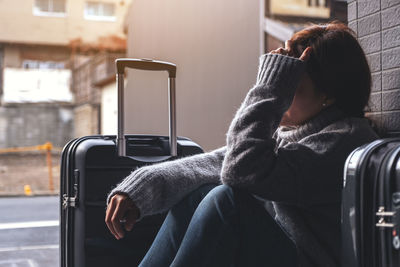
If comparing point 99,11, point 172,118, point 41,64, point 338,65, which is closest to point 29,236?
point 172,118

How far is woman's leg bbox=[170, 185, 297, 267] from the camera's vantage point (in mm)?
923

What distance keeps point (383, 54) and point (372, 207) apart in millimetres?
629

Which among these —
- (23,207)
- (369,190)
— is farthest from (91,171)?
(23,207)

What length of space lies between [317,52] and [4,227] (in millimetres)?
3529

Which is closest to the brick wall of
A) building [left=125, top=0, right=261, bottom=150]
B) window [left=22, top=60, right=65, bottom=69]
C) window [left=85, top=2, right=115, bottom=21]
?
building [left=125, top=0, right=261, bottom=150]

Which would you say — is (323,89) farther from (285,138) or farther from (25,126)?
(25,126)

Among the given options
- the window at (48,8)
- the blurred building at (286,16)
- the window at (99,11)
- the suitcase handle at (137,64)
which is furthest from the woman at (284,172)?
the window at (48,8)

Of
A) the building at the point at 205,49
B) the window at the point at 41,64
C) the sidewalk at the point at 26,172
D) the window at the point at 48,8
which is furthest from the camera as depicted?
the window at the point at 48,8

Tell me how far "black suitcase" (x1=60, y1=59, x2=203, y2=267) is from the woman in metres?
0.27

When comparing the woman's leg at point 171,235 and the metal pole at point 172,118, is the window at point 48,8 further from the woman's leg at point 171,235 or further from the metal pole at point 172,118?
the woman's leg at point 171,235

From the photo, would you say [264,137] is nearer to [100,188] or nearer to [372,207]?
[372,207]

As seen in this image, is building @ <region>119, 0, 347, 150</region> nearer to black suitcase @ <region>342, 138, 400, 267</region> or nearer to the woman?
the woman

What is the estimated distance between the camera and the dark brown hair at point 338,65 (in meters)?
1.01

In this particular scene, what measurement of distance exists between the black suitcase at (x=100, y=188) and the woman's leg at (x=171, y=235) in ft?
0.88
